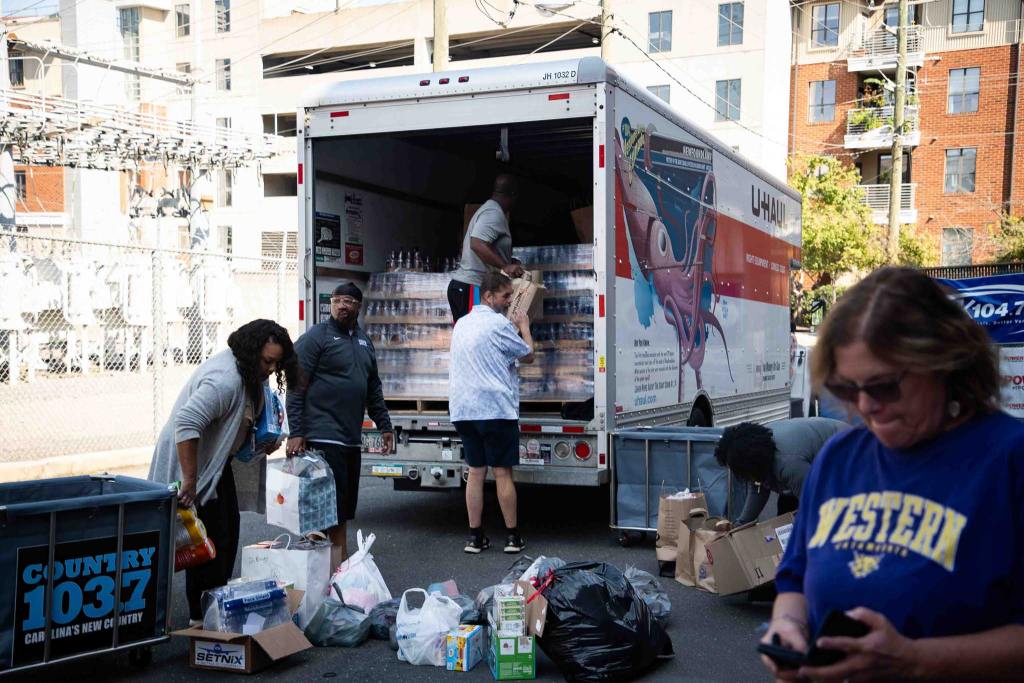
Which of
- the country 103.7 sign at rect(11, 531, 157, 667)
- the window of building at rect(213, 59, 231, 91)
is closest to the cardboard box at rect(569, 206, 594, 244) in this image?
the country 103.7 sign at rect(11, 531, 157, 667)

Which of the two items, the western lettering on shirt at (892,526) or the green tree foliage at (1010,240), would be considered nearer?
the western lettering on shirt at (892,526)

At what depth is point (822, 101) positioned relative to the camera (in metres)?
40.3

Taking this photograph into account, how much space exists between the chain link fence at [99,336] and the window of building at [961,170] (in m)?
27.2

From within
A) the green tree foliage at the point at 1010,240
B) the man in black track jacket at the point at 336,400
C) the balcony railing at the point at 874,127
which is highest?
the balcony railing at the point at 874,127

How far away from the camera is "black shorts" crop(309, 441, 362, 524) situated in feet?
21.3

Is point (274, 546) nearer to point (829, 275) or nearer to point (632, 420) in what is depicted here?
point (632, 420)

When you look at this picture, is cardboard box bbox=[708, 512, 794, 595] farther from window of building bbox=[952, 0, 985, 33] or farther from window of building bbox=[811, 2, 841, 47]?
window of building bbox=[952, 0, 985, 33]

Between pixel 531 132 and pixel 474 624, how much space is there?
4.74 m

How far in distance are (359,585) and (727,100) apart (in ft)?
111

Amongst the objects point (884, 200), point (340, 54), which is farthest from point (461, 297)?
point (340, 54)

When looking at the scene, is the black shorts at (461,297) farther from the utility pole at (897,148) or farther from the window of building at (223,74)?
the window of building at (223,74)

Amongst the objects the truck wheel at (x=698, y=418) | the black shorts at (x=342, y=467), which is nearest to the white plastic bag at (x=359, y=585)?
the black shorts at (x=342, y=467)

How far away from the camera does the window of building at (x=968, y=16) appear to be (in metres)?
38.9

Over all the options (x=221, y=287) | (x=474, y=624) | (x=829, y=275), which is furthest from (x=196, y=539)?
(x=829, y=275)
